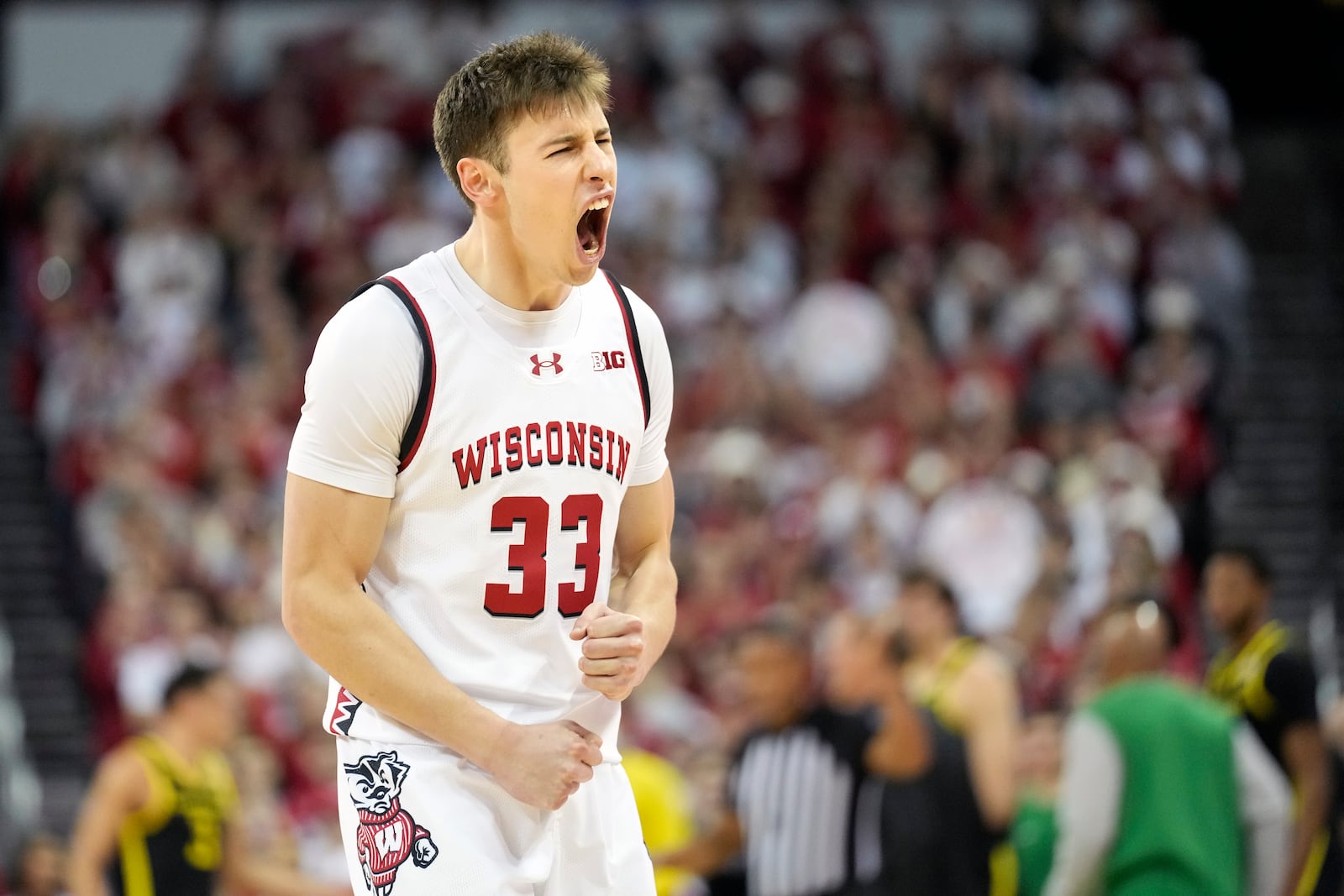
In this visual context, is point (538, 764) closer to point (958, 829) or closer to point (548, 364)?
point (548, 364)

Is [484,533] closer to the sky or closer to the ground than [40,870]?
closer to the sky

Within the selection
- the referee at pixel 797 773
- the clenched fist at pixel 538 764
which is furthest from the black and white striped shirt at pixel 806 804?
the clenched fist at pixel 538 764

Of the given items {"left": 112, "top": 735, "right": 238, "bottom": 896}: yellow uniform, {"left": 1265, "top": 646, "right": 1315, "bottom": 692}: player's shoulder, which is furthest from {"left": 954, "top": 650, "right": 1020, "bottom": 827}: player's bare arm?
{"left": 112, "top": 735, "right": 238, "bottom": 896}: yellow uniform

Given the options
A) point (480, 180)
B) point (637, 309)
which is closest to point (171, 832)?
point (637, 309)

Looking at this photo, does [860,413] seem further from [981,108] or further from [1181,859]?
[1181,859]

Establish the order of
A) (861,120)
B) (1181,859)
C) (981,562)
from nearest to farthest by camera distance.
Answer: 1. (1181,859)
2. (981,562)
3. (861,120)

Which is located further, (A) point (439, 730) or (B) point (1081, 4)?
(B) point (1081, 4)

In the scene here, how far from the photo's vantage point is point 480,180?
368 cm

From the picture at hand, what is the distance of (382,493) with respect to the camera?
3557 millimetres

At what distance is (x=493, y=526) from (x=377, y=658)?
1.10 ft

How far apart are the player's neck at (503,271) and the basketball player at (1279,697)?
439 cm

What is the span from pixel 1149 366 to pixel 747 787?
752 centimetres

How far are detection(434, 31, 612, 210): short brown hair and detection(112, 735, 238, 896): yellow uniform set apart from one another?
4801 millimetres

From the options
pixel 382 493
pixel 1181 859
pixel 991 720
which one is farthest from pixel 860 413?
pixel 382 493
